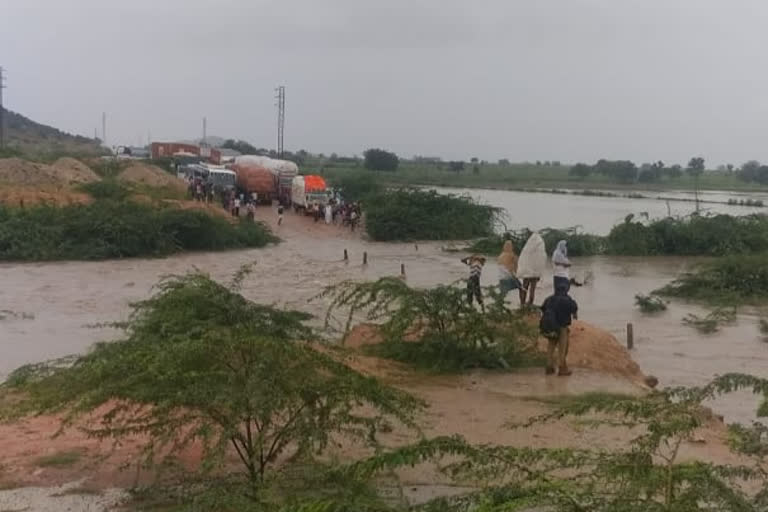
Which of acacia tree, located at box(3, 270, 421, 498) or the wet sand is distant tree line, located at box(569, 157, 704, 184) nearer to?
the wet sand

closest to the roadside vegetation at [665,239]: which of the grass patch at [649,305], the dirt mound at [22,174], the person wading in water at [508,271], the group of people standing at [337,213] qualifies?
the group of people standing at [337,213]

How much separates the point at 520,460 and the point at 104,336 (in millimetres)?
13588

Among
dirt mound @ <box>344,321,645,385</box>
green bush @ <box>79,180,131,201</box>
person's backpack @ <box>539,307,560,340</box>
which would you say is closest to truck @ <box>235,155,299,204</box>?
green bush @ <box>79,180,131,201</box>

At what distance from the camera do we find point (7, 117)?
442 feet

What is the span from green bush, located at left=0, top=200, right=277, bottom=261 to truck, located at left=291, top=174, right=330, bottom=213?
8.24 metres

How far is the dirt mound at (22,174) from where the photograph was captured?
1613 inches

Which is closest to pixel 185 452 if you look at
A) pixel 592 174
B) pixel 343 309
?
pixel 343 309

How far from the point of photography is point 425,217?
134 feet

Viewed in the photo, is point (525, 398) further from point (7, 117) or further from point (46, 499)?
point (7, 117)

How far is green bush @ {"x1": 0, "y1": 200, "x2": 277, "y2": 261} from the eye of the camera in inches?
1152

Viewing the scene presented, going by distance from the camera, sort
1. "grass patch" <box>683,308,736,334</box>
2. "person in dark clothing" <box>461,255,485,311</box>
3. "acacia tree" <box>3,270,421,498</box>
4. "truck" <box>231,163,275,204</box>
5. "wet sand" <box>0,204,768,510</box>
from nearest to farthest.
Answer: "acacia tree" <box>3,270,421,498</box> → "wet sand" <box>0,204,768,510</box> → "person in dark clothing" <box>461,255,485,311</box> → "grass patch" <box>683,308,736,334</box> → "truck" <box>231,163,275,204</box>

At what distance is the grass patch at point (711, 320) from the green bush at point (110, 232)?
1949 cm

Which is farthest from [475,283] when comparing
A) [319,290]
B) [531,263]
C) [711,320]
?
[319,290]

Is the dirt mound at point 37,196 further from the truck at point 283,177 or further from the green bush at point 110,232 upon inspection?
the truck at point 283,177
